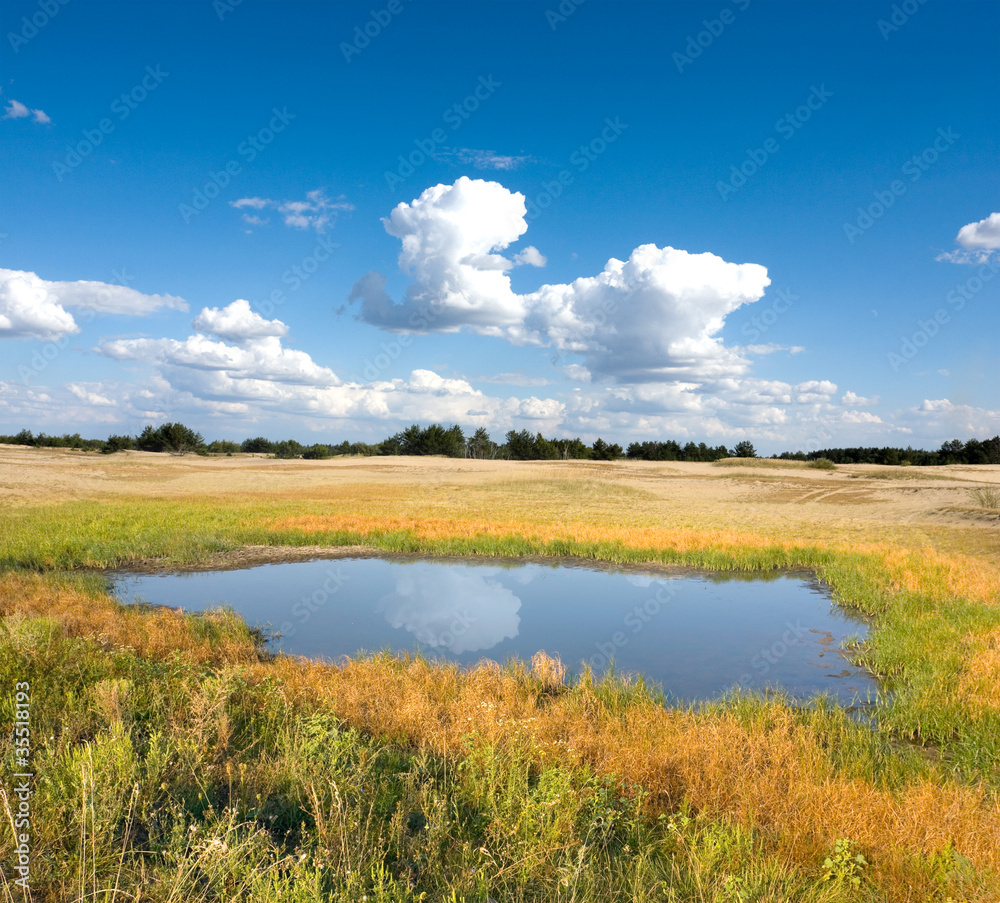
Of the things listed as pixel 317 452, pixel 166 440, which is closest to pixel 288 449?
pixel 317 452

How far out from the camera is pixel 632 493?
56938 millimetres

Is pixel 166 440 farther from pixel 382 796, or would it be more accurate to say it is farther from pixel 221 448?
pixel 382 796

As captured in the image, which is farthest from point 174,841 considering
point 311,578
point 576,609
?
point 311,578

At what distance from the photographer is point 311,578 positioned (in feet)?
69.5

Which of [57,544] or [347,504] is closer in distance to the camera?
[57,544]

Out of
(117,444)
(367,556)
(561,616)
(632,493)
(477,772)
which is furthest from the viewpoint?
(117,444)

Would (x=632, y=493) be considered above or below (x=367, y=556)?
above

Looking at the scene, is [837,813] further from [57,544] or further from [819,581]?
[57,544]

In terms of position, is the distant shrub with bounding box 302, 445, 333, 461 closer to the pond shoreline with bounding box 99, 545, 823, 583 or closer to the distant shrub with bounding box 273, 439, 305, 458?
the distant shrub with bounding box 273, 439, 305, 458

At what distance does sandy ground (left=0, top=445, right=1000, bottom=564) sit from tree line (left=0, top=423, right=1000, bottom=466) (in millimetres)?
36501

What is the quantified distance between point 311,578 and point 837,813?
59.5ft

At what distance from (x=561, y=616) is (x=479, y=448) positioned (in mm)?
135127

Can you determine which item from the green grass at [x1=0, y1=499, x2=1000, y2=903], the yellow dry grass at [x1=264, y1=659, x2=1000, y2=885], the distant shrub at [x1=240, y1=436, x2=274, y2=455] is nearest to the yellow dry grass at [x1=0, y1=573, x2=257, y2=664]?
the green grass at [x1=0, y1=499, x2=1000, y2=903]

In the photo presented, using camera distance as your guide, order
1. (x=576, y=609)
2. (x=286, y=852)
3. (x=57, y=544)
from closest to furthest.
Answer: (x=286, y=852) → (x=576, y=609) → (x=57, y=544)
